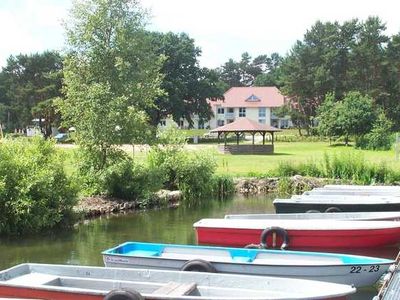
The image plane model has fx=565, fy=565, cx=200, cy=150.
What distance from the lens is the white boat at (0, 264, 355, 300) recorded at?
9.11m

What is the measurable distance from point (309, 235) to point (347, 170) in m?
17.6

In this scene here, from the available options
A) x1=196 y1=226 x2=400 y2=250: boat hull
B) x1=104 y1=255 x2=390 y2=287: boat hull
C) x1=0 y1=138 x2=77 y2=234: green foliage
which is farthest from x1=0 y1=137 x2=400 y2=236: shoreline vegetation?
x1=104 y1=255 x2=390 y2=287: boat hull

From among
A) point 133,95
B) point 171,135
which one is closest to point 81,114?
point 133,95

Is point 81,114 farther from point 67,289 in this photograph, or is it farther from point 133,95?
point 67,289

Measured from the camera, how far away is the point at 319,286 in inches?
376

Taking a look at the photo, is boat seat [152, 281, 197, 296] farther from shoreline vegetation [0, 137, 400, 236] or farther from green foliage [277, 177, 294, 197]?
green foliage [277, 177, 294, 197]

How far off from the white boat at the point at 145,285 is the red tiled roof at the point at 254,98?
93.1 meters

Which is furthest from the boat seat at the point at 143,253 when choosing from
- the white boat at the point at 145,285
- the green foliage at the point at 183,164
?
the green foliage at the point at 183,164

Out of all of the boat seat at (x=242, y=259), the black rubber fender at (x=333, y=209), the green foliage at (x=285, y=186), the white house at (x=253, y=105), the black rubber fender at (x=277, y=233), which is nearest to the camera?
the boat seat at (x=242, y=259)

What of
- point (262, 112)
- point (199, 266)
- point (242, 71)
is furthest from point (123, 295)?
point (242, 71)

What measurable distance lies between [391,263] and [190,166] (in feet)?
62.6

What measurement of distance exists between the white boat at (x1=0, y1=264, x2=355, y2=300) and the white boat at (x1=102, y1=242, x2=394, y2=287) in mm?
1264

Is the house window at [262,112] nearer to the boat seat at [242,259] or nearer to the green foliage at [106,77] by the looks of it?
the green foliage at [106,77]

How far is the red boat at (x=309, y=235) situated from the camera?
49.9 ft
